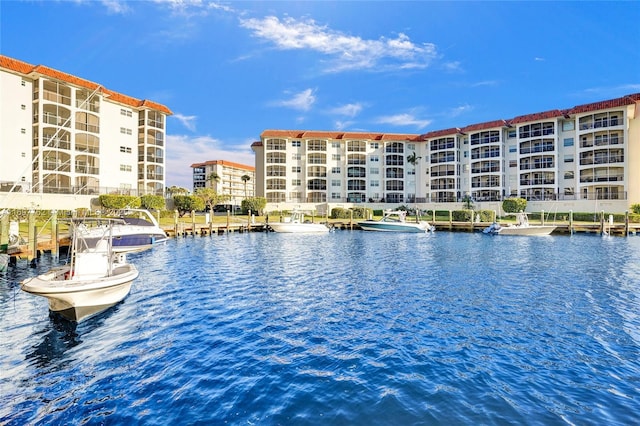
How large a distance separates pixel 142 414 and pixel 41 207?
4736cm

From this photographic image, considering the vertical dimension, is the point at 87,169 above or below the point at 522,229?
above

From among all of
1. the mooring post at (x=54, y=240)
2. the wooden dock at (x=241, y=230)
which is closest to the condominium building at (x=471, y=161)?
the wooden dock at (x=241, y=230)

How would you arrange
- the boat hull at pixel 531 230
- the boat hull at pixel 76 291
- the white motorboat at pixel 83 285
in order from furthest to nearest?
the boat hull at pixel 531 230 < the white motorboat at pixel 83 285 < the boat hull at pixel 76 291

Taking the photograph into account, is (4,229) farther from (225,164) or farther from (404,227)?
(225,164)

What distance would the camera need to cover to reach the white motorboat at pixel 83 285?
11625mm

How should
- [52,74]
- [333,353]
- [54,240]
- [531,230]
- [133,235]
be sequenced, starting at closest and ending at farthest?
[333,353]
[54,240]
[133,235]
[531,230]
[52,74]

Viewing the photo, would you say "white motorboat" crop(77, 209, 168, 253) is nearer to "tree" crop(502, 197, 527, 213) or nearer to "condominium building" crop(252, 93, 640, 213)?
"condominium building" crop(252, 93, 640, 213)

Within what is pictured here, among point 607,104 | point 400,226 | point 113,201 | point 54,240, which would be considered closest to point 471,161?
point 607,104

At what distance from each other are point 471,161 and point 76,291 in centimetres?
7456

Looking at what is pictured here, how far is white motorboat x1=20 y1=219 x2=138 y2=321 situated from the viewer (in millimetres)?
11625

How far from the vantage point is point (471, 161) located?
73.9 meters

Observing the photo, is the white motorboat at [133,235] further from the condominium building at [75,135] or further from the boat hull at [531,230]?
the boat hull at [531,230]

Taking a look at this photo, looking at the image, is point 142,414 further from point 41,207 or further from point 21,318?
point 41,207

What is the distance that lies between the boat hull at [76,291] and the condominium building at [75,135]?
106ft
